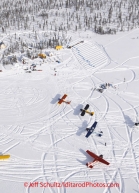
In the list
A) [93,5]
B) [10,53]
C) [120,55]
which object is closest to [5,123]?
[10,53]

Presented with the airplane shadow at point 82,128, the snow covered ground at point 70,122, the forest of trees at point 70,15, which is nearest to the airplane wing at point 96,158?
the snow covered ground at point 70,122

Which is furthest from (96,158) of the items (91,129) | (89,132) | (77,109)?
(77,109)

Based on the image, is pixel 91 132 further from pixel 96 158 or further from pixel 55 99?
pixel 55 99

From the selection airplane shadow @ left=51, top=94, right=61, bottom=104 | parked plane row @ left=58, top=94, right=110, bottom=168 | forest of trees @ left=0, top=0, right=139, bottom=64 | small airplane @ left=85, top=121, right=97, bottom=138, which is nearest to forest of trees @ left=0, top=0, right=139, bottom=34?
forest of trees @ left=0, top=0, right=139, bottom=64

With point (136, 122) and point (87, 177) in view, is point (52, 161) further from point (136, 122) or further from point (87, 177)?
point (136, 122)

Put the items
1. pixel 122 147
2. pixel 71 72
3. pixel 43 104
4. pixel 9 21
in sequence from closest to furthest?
pixel 122 147 < pixel 43 104 < pixel 71 72 < pixel 9 21

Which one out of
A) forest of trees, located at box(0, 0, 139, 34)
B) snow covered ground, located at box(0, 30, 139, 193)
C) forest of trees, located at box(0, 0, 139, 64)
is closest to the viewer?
snow covered ground, located at box(0, 30, 139, 193)

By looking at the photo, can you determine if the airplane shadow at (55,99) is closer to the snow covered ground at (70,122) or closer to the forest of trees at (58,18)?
the snow covered ground at (70,122)

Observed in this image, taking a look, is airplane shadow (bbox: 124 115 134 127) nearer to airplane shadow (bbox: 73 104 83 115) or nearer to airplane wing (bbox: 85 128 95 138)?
airplane wing (bbox: 85 128 95 138)
